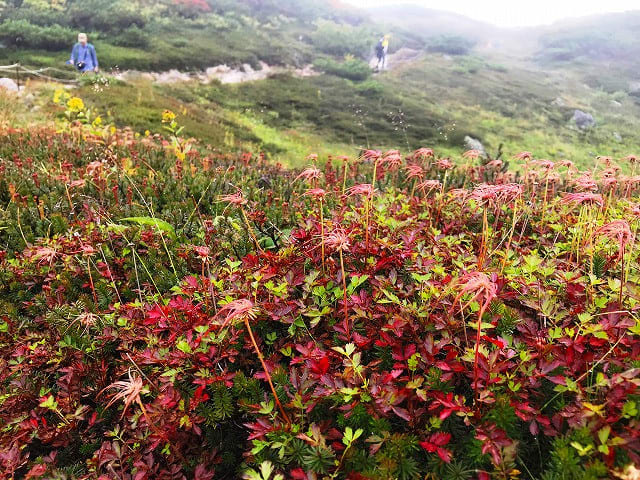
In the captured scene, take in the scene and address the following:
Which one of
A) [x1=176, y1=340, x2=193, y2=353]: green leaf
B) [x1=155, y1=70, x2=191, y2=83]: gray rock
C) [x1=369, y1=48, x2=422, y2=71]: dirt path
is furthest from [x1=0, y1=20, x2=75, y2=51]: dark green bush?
[x1=369, y1=48, x2=422, y2=71]: dirt path

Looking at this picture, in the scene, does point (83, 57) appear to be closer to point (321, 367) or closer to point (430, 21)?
point (321, 367)

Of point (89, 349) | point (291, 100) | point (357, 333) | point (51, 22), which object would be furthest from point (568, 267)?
point (51, 22)

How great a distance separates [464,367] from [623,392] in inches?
18.3

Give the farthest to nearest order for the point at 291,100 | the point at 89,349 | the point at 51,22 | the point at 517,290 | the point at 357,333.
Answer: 1. the point at 51,22
2. the point at 291,100
3. the point at 89,349
4. the point at 517,290
5. the point at 357,333

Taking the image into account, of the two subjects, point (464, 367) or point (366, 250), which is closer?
point (464, 367)

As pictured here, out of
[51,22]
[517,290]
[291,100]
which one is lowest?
[291,100]

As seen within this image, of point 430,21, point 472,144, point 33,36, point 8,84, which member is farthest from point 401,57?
point 8,84

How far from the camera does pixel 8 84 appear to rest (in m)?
12.6

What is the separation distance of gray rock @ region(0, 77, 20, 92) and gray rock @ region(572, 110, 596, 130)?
27.0m

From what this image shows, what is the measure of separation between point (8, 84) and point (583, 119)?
2812 cm

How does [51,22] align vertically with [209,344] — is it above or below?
above

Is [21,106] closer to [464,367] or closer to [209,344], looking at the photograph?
[209,344]

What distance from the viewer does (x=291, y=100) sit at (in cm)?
1931

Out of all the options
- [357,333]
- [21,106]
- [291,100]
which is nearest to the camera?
[357,333]
